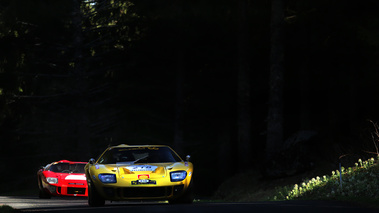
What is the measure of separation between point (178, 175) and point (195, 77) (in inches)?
1229

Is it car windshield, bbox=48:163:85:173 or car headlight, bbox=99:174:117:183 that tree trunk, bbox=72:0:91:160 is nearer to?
car windshield, bbox=48:163:85:173

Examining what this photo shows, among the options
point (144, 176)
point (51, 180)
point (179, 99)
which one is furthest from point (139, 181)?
point (179, 99)

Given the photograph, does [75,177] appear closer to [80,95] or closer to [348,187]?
[348,187]

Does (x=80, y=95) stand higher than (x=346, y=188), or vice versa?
(x=80, y=95)

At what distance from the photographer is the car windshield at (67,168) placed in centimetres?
2474

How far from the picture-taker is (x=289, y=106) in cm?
4506

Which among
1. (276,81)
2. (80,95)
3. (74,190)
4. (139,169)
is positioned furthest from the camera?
(80,95)

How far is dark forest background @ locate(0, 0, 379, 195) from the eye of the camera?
113 feet

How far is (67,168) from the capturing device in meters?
25.5

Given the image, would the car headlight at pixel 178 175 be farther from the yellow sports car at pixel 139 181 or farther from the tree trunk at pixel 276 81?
the tree trunk at pixel 276 81

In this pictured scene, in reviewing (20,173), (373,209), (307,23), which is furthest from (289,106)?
(373,209)

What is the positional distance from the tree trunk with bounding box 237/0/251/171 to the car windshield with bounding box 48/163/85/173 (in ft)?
44.4

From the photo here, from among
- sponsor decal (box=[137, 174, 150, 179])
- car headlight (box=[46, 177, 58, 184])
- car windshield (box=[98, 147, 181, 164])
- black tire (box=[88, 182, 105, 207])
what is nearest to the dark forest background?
car headlight (box=[46, 177, 58, 184])

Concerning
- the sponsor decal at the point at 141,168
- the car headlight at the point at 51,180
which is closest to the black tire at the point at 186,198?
the sponsor decal at the point at 141,168
